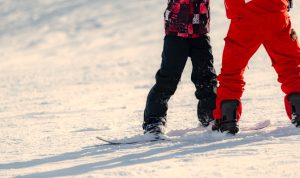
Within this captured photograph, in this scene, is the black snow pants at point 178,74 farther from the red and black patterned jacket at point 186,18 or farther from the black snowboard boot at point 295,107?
the black snowboard boot at point 295,107

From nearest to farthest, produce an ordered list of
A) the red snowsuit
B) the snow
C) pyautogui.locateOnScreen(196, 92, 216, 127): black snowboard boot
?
the snow
the red snowsuit
pyautogui.locateOnScreen(196, 92, 216, 127): black snowboard boot

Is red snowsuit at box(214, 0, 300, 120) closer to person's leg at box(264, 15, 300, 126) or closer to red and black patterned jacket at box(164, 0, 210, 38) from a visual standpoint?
person's leg at box(264, 15, 300, 126)

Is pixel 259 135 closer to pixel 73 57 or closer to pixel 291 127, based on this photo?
pixel 291 127

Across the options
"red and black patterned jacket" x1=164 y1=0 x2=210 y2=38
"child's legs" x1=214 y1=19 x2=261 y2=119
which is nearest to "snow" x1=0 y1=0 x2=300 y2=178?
"child's legs" x1=214 y1=19 x2=261 y2=119

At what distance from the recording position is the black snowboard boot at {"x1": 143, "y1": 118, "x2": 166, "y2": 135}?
12.9ft

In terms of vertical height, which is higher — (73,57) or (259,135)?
(73,57)

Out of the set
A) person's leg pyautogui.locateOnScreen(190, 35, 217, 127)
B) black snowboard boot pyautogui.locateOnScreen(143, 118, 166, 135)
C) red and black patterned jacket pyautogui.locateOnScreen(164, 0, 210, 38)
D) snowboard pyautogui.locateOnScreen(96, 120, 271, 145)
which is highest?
red and black patterned jacket pyautogui.locateOnScreen(164, 0, 210, 38)

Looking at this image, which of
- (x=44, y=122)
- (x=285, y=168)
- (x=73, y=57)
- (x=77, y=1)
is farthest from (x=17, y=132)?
(x=77, y=1)

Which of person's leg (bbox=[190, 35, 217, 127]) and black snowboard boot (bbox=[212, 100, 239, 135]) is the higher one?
person's leg (bbox=[190, 35, 217, 127])

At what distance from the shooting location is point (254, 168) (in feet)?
9.07

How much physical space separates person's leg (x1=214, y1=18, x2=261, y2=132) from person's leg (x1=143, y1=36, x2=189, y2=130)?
298 millimetres

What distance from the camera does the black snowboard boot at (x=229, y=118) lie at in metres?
3.80

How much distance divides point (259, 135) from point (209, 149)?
0.47 m

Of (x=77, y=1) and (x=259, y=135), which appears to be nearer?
(x=259, y=135)
